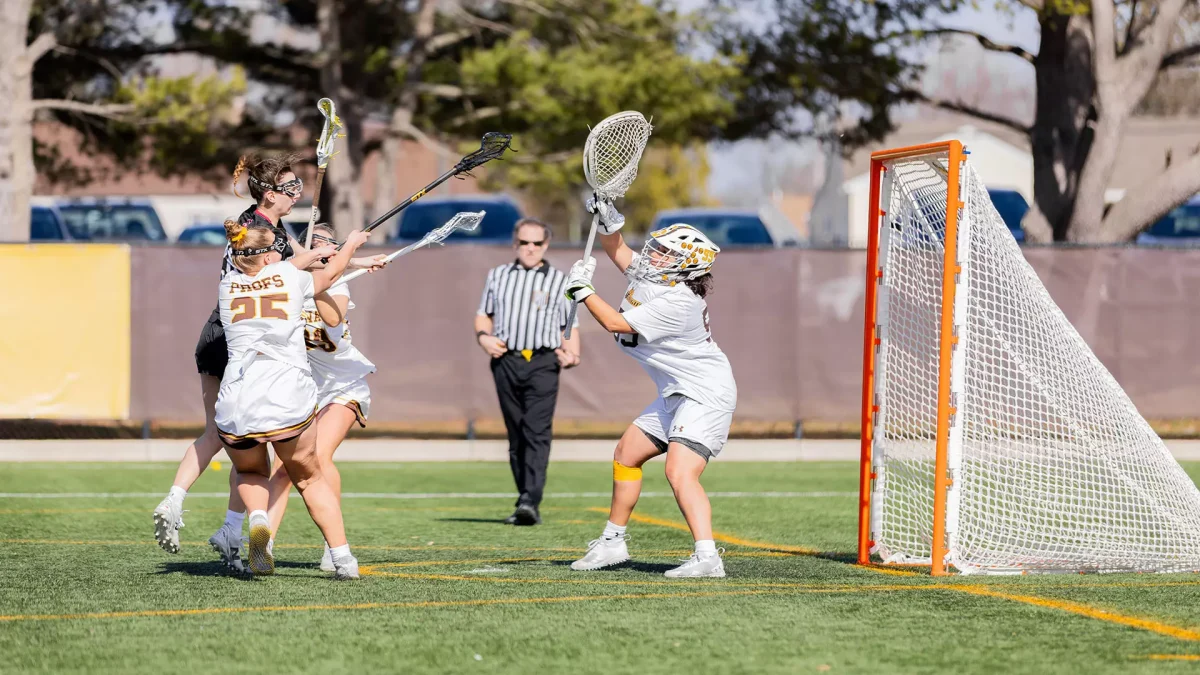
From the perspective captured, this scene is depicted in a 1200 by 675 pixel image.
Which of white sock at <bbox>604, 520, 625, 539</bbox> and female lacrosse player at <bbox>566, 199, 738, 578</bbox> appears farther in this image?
white sock at <bbox>604, 520, 625, 539</bbox>

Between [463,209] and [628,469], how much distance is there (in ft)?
62.5

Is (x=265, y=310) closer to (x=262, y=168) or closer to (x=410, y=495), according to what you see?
(x=262, y=168)

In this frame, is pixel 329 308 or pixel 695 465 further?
pixel 329 308

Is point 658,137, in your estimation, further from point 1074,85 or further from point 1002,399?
point 1002,399

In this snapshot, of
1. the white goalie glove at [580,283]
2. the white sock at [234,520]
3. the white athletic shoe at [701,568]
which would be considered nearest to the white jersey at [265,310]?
the white sock at [234,520]

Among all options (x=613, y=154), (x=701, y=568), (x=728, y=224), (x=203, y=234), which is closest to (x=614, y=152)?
(x=613, y=154)

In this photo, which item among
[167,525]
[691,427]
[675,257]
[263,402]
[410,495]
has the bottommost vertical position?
[410,495]

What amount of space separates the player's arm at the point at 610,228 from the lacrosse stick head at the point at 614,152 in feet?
0.18

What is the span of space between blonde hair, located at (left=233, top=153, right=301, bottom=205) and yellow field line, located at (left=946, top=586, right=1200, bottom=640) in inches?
147

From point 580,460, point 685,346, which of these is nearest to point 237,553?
point 685,346

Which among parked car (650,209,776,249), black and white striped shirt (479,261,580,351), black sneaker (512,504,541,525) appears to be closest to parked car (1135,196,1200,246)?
parked car (650,209,776,249)

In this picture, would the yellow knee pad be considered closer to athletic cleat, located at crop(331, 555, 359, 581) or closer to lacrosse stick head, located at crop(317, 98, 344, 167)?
athletic cleat, located at crop(331, 555, 359, 581)

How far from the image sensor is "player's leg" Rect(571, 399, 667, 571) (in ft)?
24.7

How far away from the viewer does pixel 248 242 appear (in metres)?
6.77
